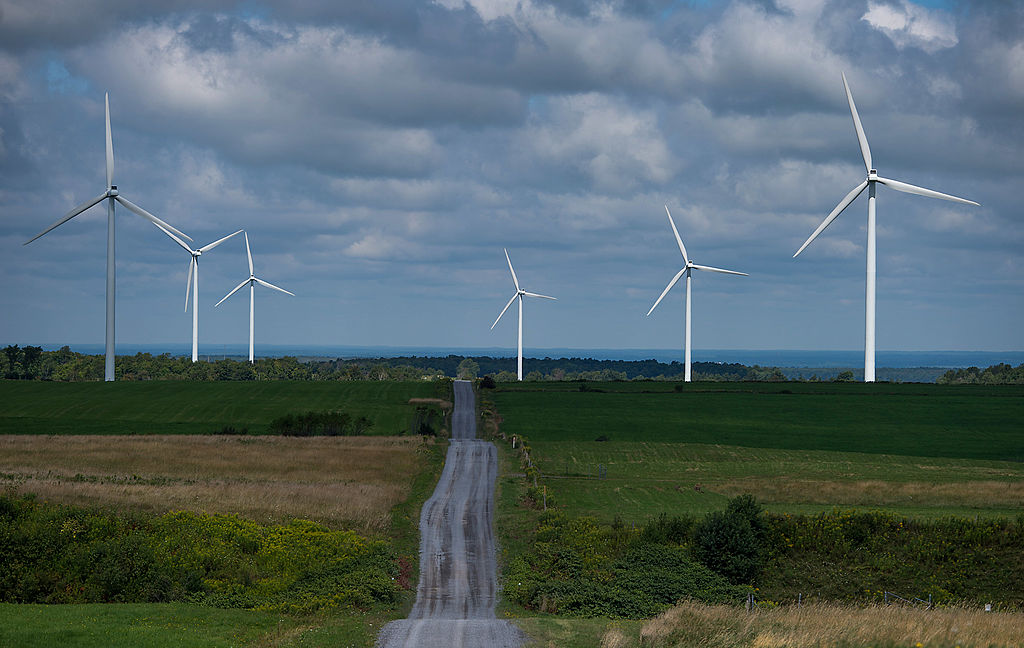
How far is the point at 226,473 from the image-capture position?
231 feet

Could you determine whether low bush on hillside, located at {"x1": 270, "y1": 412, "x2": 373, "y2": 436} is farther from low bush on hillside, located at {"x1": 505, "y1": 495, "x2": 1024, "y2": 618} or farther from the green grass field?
the green grass field

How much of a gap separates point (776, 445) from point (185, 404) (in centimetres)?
7685

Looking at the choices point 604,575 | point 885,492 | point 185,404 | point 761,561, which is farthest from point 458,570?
point 185,404

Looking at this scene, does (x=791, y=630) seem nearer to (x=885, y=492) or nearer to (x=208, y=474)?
(x=885, y=492)

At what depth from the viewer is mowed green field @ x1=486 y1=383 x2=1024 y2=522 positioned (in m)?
65.2

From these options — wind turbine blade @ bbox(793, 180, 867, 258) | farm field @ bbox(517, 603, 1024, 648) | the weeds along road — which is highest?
wind turbine blade @ bbox(793, 180, 867, 258)

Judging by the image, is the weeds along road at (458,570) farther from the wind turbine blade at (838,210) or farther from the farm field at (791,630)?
the wind turbine blade at (838,210)

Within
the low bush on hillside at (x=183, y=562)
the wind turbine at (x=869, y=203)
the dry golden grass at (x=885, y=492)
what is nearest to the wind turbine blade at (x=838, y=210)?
the wind turbine at (x=869, y=203)

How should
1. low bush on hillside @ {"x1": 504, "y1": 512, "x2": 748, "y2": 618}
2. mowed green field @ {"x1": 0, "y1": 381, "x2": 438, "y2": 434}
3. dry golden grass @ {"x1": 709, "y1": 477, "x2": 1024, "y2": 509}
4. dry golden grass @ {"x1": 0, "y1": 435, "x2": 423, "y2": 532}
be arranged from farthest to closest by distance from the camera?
mowed green field @ {"x1": 0, "y1": 381, "x2": 438, "y2": 434} < dry golden grass @ {"x1": 709, "y1": 477, "x2": 1024, "y2": 509} < dry golden grass @ {"x1": 0, "y1": 435, "x2": 423, "y2": 532} < low bush on hillside @ {"x1": 504, "y1": 512, "x2": 748, "y2": 618}

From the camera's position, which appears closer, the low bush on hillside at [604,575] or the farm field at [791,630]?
the farm field at [791,630]

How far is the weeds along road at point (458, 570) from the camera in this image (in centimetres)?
2859

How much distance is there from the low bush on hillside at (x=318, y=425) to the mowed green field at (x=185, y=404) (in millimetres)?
2183

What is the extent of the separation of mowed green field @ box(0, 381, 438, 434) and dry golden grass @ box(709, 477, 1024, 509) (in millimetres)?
49509

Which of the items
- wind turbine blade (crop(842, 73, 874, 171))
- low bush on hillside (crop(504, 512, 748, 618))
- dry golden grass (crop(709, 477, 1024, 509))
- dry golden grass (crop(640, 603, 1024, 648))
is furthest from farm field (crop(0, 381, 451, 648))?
wind turbine blade (crop(842, 73, 874, 171))
